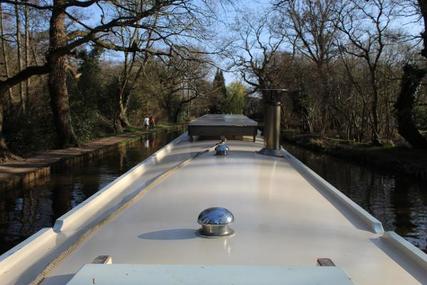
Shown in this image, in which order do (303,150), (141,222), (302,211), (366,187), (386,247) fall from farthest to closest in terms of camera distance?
(303,150) < (366,187) < (302,211) < (141,222) < (386,247)

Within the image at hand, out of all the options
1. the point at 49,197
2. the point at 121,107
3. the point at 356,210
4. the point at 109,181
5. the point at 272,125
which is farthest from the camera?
the point at 121,107

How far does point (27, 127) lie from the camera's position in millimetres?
18422

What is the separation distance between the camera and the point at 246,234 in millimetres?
3047

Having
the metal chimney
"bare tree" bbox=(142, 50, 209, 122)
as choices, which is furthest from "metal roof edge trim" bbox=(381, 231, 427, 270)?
"bare tree" bbox=(142, 50, 209, 122)

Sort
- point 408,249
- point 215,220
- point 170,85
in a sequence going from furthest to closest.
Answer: point 170,85
point 408,249
point 215,220

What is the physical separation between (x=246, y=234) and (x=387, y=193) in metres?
10.8

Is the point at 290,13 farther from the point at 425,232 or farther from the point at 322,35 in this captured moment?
the point at 425,232

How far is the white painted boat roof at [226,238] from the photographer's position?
8.47ft

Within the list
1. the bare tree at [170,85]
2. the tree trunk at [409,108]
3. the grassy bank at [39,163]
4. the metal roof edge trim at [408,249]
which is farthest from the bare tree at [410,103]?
the metal roof edge trim at [408,249]

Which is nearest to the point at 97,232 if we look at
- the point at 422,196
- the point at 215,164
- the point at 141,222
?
the point at 141,222

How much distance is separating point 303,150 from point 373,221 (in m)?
21.4

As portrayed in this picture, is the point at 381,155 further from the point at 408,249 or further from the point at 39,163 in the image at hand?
the point at 408,249

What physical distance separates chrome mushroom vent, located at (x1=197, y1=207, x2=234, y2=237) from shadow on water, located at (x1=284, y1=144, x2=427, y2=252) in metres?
6.31

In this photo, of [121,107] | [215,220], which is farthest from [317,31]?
[215,220]
